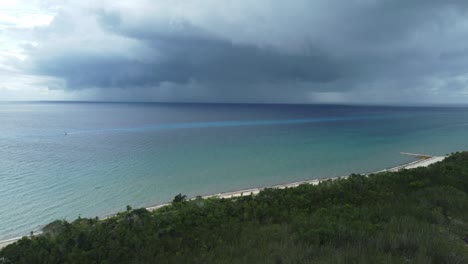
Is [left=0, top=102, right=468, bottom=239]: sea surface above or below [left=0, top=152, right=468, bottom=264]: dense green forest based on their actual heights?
below

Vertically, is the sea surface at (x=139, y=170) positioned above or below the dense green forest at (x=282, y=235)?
below

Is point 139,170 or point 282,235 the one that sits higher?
point 282,235

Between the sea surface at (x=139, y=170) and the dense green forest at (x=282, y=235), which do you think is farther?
the sea surface at (x=139, y=170)

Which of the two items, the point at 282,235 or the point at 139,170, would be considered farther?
the point at 139,170

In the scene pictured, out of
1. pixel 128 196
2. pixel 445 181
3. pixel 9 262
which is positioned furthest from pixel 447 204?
pixel 128 196

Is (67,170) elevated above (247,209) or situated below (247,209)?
below

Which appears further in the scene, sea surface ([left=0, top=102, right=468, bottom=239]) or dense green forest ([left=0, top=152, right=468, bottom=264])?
sea surface ([left=0, top=102, right=468, bottom=239])

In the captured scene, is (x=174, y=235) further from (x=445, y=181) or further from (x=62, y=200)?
(x=62, y=200)

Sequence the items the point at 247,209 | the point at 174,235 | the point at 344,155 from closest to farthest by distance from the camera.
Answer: the point at 174,235
the point at 247,209
the point at 344,155
